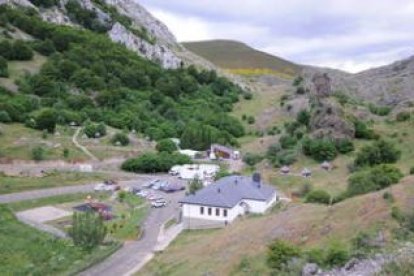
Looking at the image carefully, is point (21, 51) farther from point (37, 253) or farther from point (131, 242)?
point (37, 253)

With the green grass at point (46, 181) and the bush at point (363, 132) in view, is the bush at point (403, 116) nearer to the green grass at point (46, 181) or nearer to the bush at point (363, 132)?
the bush at point (363, 132)

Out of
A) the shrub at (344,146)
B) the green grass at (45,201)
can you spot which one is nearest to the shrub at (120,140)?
the green grass at (45,201)

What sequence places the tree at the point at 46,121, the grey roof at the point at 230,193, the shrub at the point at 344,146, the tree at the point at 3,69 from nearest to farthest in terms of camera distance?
the grey roof at the point at 230,193, the shrub at the point at 344,146, the tree at the point at 46,121, the tree at the point at 3,69

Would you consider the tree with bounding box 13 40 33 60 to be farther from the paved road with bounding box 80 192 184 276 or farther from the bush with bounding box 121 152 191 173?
the paved road with bounding box 80 192 184 276

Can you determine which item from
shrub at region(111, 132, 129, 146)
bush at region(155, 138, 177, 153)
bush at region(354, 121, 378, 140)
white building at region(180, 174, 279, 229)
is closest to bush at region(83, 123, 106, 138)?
shrub at region(111, 132, 129, 146)

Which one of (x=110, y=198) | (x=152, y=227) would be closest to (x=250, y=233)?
(x=152, y=227)

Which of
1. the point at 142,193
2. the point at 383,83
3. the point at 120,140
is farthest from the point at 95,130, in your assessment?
the point at 383,83
